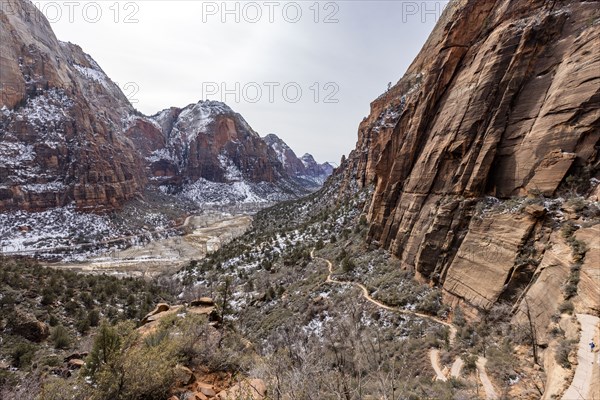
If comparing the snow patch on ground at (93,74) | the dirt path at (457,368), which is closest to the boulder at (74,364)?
the dirt path at (457,368)

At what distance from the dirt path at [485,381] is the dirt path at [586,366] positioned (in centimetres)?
276

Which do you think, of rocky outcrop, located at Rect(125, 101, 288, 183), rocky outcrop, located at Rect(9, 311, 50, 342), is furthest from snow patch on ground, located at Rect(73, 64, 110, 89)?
rocky outcrop, located at Rect(9, 311, 50, 342)

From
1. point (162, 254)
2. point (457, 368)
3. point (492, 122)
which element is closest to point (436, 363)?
point (457, 368)

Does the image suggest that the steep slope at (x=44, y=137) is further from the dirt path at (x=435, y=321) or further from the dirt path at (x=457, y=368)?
the dirt path at (x=457, y=368)

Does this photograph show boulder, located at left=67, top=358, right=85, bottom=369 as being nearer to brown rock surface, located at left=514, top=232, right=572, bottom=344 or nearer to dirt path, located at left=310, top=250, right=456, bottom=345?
dirt path, located at left=310, top=250, right=456, bottom=345

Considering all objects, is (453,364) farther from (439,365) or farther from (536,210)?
(536,210)

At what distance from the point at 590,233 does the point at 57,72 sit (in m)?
126

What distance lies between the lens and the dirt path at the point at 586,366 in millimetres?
5480

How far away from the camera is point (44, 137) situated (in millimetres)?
74125

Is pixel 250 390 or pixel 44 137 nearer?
pixel 250 390

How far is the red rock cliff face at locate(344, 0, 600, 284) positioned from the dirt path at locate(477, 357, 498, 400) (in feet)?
9.83

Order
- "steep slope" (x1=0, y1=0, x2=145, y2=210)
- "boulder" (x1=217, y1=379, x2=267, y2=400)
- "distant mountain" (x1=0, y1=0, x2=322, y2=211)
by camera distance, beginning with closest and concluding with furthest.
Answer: "boulder" (x1=217, y1=379, x2=267, y2=400), "steep slope" (x1=0, y1=0, x2=145, y2=210), "distant mountain" (x1=0, y1=0, x2=322, y2=211)

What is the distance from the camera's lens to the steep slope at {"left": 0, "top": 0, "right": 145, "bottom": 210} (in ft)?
225

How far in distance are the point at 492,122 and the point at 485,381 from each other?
43.3 ft
